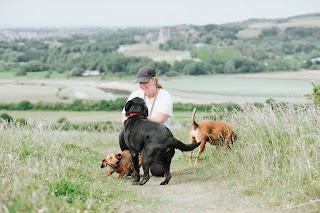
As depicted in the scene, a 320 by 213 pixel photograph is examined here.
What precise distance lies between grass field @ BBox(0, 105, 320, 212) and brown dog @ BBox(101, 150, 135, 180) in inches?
5.9

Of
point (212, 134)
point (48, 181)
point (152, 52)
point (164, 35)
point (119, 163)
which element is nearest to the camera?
point (48, 181)

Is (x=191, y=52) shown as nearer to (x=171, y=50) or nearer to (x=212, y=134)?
(x=171, y=50)

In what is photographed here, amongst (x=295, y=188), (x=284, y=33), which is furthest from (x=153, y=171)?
(x=284, y=33)

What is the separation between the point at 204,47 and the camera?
6175 centimetres

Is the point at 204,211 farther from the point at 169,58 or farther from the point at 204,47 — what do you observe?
the point at 204,47

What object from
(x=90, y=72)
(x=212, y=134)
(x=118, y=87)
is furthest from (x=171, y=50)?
(x=212, y=134)

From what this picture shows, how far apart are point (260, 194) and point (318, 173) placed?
75 cm

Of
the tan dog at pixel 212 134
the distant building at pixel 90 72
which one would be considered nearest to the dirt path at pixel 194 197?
the tan dog at pixel 212 134

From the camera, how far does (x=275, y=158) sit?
8.36 meters

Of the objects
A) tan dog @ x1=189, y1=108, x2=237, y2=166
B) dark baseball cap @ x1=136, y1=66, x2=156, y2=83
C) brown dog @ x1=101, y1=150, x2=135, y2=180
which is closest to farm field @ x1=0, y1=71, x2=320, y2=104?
tan dog @ x1=189, y1=108, x2=237, y2=166

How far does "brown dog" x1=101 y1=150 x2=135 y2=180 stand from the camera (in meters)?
9.32

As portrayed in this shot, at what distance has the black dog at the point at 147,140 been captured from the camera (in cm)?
844

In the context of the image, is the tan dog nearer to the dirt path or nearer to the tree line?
the dirt path

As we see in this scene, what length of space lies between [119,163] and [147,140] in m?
1.04
